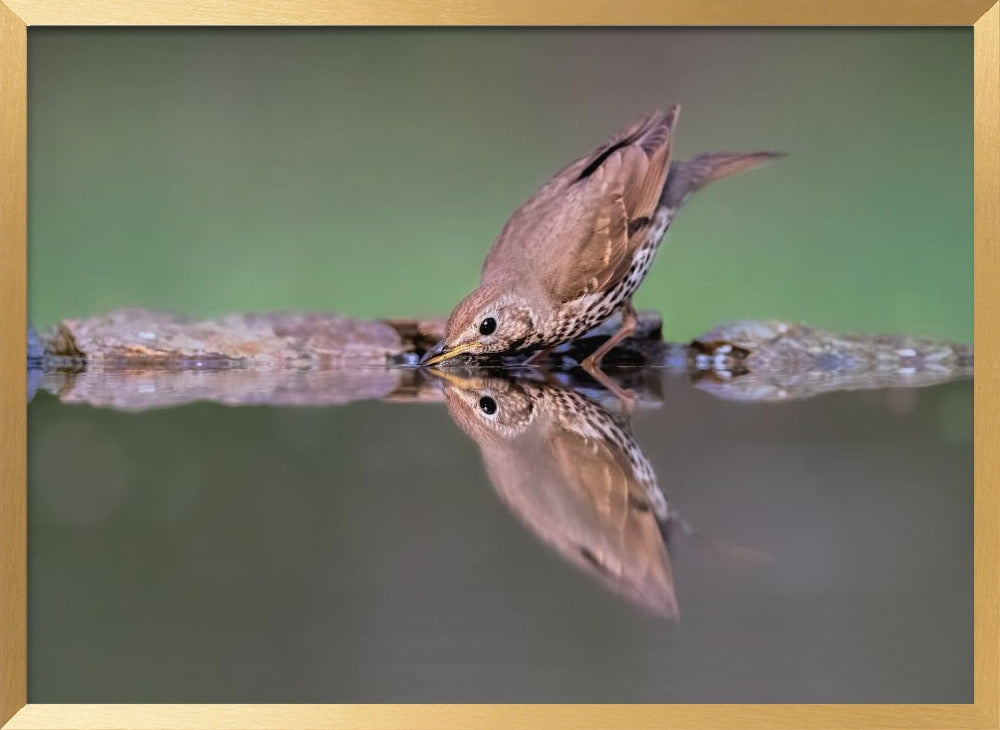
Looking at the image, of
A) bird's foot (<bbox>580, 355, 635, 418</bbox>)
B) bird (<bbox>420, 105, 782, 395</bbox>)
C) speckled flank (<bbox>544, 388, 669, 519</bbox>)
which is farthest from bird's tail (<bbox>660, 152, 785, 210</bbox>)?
speckled flank (<bbox>544, 388, 669, 519</bbox>)

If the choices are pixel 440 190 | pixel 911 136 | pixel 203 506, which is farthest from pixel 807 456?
pixel 203 506

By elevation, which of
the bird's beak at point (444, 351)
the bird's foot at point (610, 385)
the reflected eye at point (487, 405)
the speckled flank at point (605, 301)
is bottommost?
the reflected eye at point (487, 405)

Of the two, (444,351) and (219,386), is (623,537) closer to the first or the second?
(444,351)

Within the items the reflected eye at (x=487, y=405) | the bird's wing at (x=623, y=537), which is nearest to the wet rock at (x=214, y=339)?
the reflected eye at (x=487, y=405)

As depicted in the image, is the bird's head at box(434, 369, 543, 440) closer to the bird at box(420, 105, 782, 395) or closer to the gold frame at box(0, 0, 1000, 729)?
the bird at box(420, 105, 782, 395)

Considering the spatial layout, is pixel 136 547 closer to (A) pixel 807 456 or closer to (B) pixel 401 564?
(B) pixel 401 564

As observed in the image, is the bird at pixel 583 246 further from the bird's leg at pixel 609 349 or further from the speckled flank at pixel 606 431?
the speckled flank at pixel 606 431

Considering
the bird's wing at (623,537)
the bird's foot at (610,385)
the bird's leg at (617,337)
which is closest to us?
the bird's wing at (623,537)
